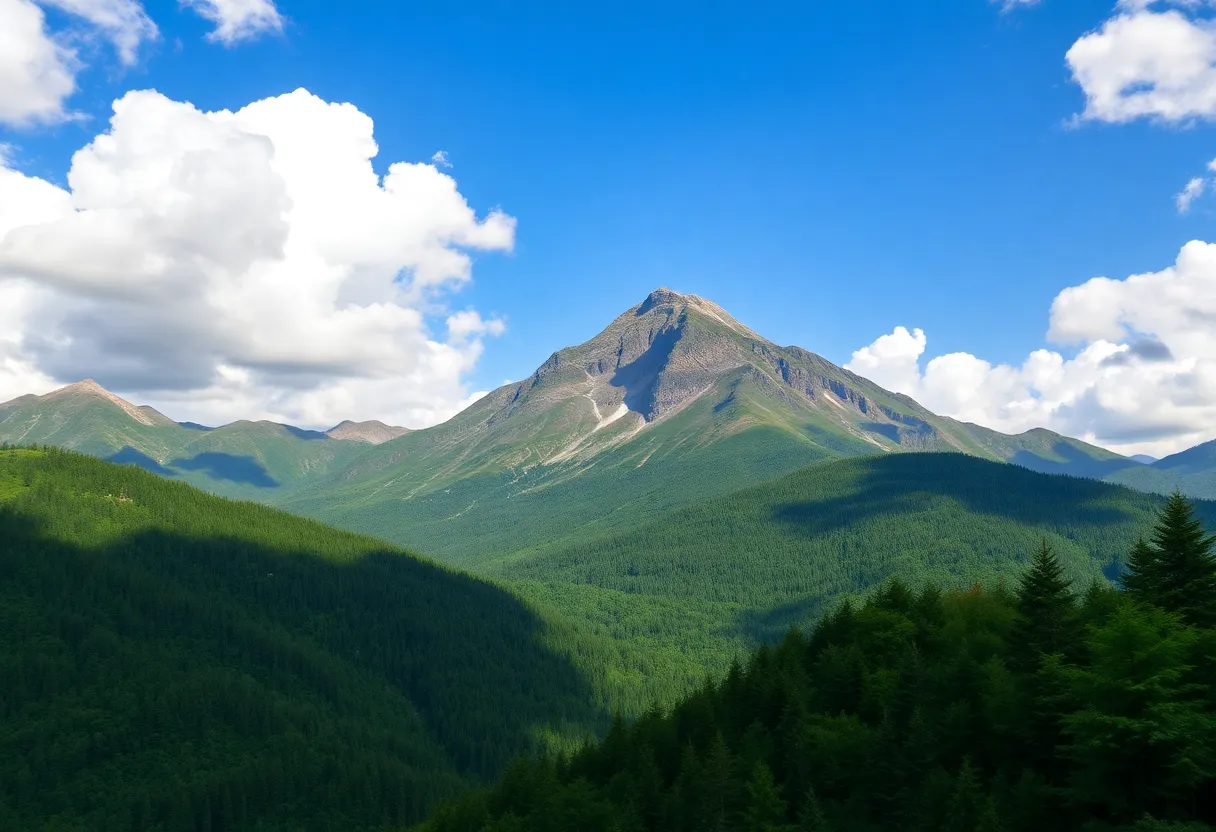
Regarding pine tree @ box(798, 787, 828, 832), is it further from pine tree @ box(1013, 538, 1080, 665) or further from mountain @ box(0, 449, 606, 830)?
mountain @ box(0, 449, 606, 830)

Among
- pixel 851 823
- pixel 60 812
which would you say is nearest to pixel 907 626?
pixel 851 823

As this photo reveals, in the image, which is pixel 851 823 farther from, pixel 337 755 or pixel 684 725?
pixel 337 755

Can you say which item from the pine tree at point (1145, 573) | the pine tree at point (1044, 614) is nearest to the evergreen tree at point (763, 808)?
the pine tree at point (1044, 614)

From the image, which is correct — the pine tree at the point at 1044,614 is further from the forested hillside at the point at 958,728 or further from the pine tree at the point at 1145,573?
the pine tree at the point at 1145,573

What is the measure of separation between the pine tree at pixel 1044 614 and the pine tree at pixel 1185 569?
234 inches

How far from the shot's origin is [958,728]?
52.8 meters

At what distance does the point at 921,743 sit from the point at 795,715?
59.2ft

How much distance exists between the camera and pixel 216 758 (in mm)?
156500

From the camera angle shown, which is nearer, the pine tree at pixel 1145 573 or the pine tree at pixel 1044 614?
the pine tree at pixel 1145 573

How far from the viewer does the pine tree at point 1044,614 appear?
53.0m

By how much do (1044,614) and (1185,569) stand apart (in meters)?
9.30

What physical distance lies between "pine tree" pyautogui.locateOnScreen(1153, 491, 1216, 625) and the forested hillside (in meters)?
0.12

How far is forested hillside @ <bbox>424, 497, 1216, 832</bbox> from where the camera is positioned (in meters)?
38.5

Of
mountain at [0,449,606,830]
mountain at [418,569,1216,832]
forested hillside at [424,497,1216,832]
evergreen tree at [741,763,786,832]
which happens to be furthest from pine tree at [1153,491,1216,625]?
mountain at [0,449,606,830]
